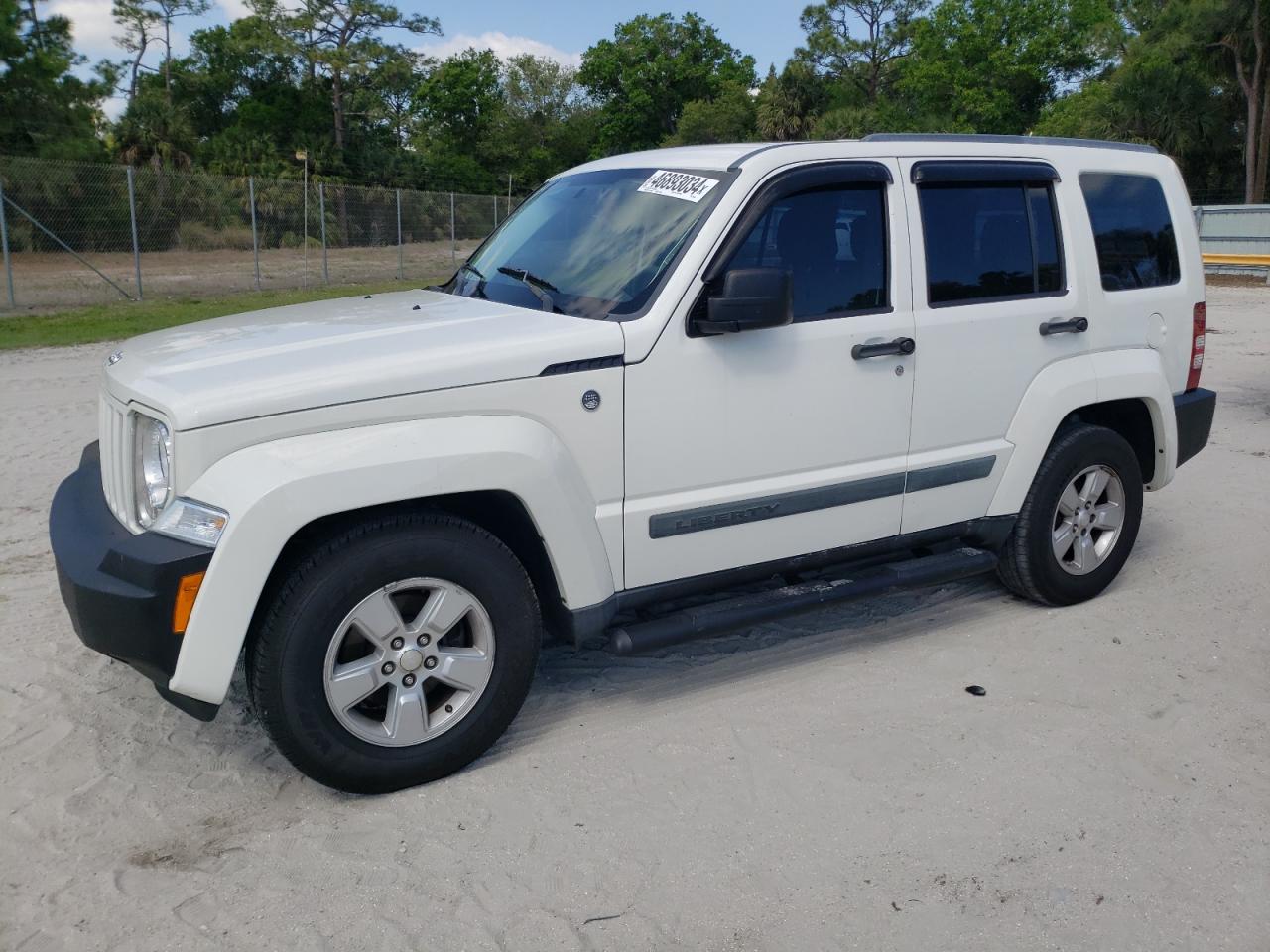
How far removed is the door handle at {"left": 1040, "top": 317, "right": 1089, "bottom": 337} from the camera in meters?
4.67

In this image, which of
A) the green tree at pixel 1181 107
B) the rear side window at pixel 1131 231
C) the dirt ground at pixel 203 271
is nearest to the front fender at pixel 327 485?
the rear side window at pixel 1131 231

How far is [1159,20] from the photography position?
44.0 metres

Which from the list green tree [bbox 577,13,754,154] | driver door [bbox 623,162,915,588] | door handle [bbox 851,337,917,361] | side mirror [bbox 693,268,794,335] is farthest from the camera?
green tree [bbox 577,13,754,154]

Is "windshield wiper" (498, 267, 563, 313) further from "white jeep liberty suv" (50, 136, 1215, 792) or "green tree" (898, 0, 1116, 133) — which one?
"green tree" (898, 0, 1116, 133)

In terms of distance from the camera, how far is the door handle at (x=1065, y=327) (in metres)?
4.67

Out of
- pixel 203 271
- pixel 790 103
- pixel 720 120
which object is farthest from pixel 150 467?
pixel 720 120

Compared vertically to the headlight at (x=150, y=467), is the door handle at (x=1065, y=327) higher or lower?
higher

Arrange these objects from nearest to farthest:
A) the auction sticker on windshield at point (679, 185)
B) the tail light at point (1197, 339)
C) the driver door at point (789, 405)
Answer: the driver door at point (789, 405), the auction sticker on windshield at point (679, 185), the tail light at point (1197, 339)

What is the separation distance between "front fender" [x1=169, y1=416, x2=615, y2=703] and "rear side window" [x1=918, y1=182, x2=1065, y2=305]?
1.86 m

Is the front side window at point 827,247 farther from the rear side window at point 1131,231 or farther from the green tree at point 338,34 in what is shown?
the green tree at point 338,34

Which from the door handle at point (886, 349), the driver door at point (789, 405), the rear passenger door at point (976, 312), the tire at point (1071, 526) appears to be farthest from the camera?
the tire at point (1071, 526)

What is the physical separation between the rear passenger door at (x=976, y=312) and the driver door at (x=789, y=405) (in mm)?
102

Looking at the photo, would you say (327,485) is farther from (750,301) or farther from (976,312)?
(976,312)

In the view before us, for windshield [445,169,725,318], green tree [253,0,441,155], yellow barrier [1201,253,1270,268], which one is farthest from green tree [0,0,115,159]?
windshield [445,169,725,318]
